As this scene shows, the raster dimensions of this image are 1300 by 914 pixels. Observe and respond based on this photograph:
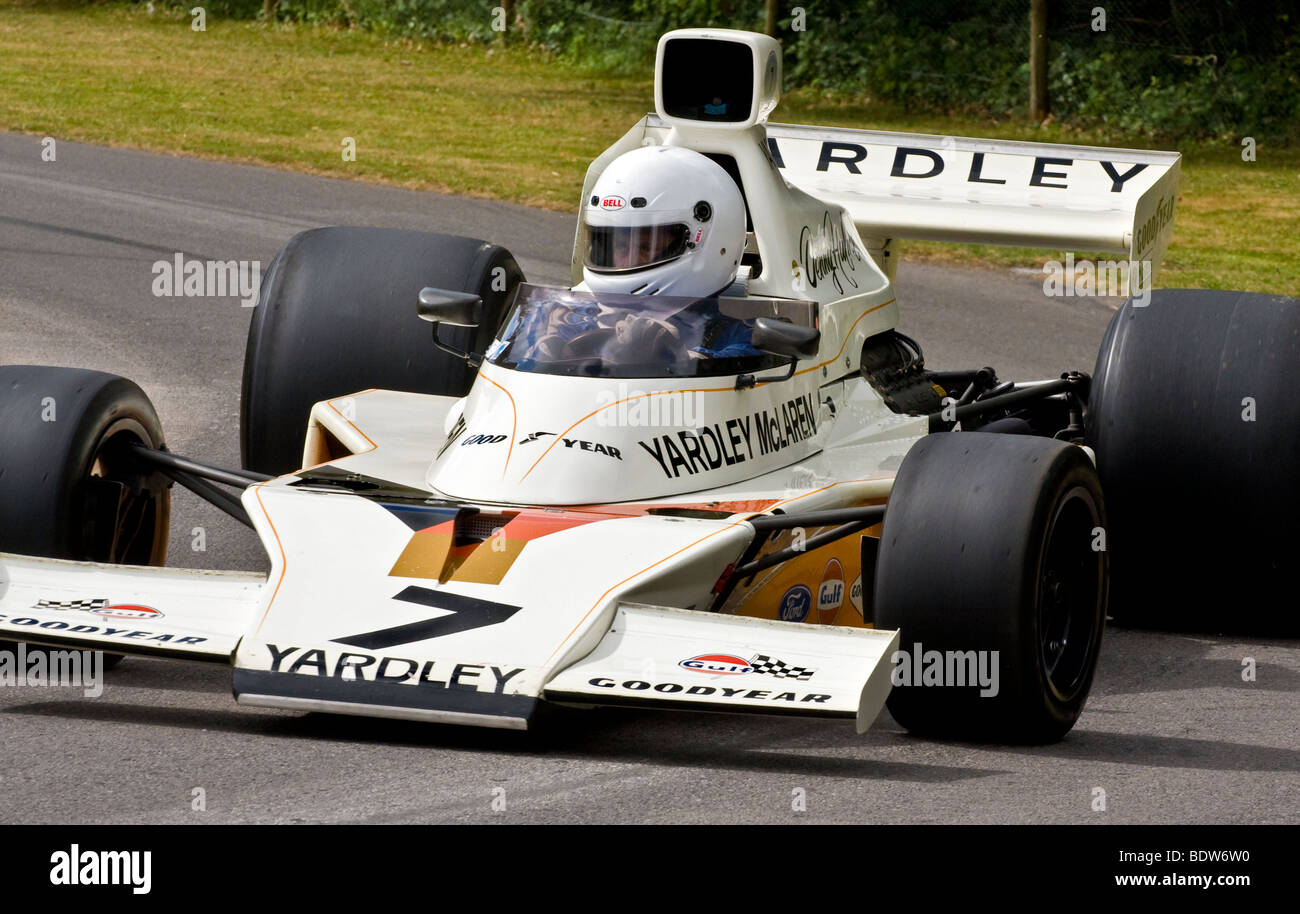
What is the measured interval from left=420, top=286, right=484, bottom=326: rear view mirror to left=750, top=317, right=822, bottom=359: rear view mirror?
1.09 meters

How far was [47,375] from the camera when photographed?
637 cm

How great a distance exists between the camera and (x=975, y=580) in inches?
212

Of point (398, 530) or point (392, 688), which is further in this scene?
point (398, 530)

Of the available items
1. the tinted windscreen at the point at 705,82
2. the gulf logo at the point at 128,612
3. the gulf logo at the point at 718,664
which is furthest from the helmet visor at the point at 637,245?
the gulf logo at the point at 128,612

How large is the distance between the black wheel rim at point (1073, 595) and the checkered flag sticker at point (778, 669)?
95 centimetres

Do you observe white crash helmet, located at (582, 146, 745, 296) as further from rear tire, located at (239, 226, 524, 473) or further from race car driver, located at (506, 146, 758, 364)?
rear tire, located at (239, 226, 524, 473)

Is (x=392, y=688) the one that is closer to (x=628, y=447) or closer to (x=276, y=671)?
(x=276, y=671)

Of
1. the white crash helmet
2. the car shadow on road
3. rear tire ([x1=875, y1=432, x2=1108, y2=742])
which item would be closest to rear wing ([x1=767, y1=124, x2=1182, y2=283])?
the white crash helmet

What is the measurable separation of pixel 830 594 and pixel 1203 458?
1.59 meters

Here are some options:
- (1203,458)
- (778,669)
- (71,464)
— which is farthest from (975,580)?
(71,464)

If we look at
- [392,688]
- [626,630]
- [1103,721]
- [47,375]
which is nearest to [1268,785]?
[1103,721]

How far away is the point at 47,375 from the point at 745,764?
8.53 ft

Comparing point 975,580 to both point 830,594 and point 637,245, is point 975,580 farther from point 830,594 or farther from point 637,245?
point 637,245

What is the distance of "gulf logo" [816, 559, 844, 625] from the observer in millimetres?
6277
